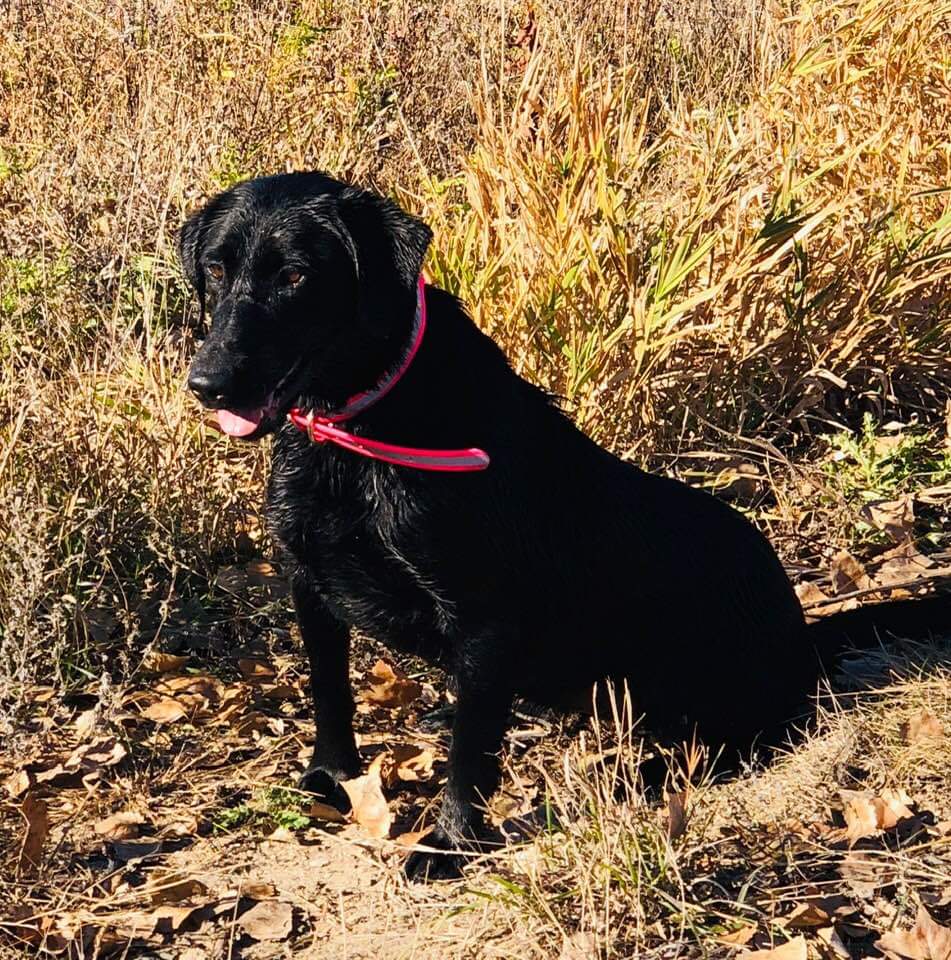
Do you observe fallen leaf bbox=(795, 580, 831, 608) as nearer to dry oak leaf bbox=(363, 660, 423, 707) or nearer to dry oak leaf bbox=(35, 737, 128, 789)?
dry oak leaf bbox=(363, 660, 423, 707)

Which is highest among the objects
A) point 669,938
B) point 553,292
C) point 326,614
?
point 553,292

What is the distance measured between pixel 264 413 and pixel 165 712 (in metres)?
1.18

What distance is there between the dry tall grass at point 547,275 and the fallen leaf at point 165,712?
159 mm

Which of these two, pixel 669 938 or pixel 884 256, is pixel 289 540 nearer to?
pixel 669 938

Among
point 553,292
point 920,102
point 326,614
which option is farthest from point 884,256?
point 326,614

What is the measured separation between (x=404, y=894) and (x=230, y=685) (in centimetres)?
100

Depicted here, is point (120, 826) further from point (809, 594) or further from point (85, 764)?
point (809, 594)

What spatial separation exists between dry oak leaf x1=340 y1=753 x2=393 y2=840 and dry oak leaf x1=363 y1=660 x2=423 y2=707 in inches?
17.9

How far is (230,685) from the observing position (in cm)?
347

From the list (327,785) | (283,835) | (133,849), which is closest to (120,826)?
(133,849)

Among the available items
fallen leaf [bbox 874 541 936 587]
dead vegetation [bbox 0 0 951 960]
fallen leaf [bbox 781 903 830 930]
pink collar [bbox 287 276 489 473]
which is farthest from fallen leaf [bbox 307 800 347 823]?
fallen leaf [bbox 874 541 936 587]

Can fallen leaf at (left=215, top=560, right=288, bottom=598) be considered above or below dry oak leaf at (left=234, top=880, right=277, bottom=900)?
above

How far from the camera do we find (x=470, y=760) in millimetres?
2805

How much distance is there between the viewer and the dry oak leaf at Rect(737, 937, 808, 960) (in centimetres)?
214
